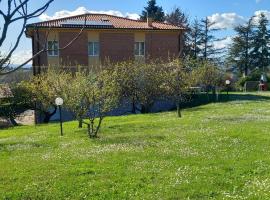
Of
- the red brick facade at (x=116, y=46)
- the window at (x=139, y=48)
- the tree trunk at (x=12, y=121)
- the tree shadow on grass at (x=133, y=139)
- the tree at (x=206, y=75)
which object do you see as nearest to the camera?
the tree shadow on grass at (x=133, y=139)

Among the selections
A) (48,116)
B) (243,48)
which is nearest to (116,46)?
(48,116)

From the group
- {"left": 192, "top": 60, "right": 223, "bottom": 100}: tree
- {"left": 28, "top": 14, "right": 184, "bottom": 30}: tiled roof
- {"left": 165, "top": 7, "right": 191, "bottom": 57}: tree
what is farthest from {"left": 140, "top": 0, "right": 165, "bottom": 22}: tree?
{"left": 192, "top": 60, "right": 223, "bottom": 100}: tree

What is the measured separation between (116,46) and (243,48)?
3676 cm

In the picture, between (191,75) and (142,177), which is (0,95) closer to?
(191,75)

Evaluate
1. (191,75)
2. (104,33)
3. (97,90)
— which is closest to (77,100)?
(97,90)

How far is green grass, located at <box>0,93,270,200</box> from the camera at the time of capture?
7789 mm

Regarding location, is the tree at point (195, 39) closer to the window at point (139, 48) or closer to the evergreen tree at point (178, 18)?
the evergreen tree at point (178, 18)

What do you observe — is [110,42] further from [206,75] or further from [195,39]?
[195,39]

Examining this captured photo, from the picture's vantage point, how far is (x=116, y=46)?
39.2 metres

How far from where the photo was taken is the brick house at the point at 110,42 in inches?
1478

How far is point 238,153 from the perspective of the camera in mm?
10719

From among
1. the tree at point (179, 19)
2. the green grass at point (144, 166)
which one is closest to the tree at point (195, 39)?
the tree at point (179, 19)

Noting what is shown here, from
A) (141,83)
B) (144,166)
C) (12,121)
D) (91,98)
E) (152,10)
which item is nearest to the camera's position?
(144,166)

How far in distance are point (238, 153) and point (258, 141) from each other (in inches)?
75.8
